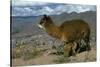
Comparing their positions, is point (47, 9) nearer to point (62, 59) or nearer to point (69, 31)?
point (69, 31)

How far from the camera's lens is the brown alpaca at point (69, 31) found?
6.82 feet

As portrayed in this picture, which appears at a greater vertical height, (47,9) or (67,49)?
(47,9)

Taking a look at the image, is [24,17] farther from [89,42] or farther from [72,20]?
[89,42]

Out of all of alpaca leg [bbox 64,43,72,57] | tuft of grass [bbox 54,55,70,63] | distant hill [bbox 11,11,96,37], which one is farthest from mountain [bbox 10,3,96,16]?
tuft of grass [bbox 54,55,70,63]

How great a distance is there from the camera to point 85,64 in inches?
86.1

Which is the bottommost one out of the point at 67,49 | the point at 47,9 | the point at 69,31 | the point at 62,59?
the point at 62,59

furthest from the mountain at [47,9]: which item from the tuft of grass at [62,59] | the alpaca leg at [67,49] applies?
the tuft of grass at [62,59]

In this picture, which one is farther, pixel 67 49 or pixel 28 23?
pixel 67 49

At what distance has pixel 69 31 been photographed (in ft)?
6.98

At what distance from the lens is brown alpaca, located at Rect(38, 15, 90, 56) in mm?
2080

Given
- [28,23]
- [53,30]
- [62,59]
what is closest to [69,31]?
[53,30]

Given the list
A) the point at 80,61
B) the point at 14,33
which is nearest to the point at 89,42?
the point at 80,61

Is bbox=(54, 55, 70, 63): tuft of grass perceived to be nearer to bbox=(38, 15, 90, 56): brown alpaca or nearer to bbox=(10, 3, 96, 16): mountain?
bbox=(38, 15, 90, 56): brown alpaca
